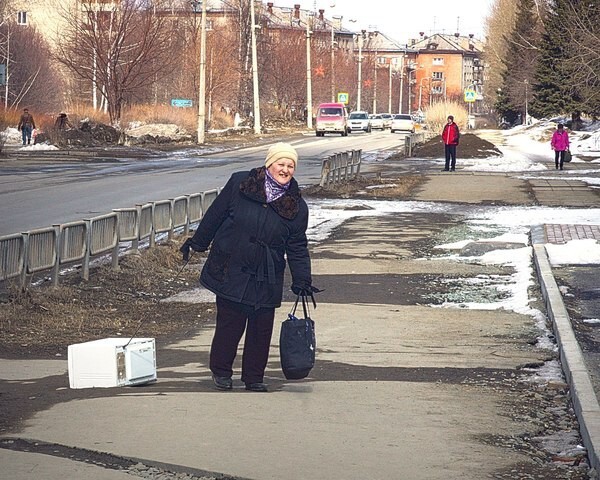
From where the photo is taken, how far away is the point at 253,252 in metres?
7.60

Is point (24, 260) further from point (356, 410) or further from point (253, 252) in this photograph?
point (356, 410)

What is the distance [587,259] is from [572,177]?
68.2ft

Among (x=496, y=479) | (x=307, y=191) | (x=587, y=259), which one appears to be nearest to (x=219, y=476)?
(x=496, y=479)

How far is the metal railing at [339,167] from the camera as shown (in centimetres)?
2828

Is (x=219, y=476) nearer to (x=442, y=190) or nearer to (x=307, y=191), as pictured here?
(x=307, y=191)

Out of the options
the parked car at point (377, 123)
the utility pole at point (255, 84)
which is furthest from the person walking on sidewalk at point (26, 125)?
the parked car at point (377, 123)

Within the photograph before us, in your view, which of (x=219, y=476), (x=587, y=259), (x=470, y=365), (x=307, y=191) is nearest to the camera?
(x=219, y=476)

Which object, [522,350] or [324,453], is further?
[522,350]

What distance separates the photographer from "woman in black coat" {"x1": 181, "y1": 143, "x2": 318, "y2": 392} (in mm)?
7555

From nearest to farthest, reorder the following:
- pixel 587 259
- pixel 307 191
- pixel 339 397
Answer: pixel 339 397, pixel 587 259, pixel 307 191

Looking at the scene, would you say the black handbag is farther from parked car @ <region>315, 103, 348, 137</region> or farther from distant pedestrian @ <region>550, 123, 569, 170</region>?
parked car @ <region>315, 103, 348, 137</region>

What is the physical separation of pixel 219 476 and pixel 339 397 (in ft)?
6.97

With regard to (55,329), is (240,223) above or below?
above

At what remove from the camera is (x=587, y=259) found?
15.0m
